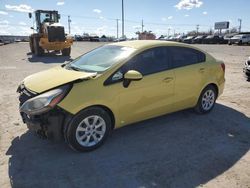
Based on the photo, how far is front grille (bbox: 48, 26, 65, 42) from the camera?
19703mm

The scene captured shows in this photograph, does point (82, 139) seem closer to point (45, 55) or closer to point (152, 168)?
point (152, 168)

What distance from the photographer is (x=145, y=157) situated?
4.21 meters

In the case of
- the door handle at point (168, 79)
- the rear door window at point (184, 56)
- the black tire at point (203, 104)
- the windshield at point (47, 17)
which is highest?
the windshield at point (47, 17)

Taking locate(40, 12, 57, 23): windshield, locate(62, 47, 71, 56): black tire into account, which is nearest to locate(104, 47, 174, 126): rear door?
locate(62, 47, 71, 56): black tire

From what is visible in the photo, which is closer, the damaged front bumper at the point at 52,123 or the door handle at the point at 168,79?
the damaged front bumper at the point at 52,123

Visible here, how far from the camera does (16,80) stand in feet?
33.1

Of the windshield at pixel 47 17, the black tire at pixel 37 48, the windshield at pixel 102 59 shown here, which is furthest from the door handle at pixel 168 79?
the windshield at pixel 47 17

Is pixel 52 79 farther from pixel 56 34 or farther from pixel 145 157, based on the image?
pixel 56 34

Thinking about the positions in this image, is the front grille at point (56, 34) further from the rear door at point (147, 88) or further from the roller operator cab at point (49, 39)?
the rear door at point (147, 88)

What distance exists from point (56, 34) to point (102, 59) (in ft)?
51.9

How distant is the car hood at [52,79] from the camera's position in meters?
4.29

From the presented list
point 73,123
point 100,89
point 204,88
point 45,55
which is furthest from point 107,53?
point 45,55

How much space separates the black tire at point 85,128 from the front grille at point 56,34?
16.4 m

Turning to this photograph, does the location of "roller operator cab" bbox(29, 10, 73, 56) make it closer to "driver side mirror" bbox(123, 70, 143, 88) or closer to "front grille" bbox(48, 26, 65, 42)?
"front grille" bbox(48, 26, 65, 42)
